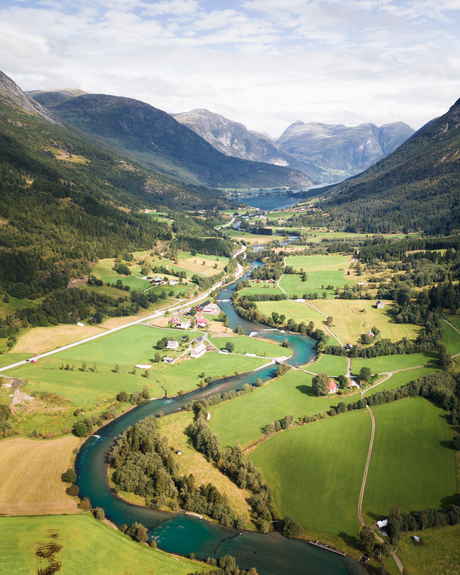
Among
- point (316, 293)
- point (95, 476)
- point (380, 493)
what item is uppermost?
point (316, 293)

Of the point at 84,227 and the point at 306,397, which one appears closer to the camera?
the point at 306,397

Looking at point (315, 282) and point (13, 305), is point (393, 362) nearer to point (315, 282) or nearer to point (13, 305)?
point (315, 282)

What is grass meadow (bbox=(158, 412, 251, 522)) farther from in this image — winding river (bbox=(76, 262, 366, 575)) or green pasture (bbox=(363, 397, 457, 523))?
green pasture (bbox=(363, 397, 457, 523))

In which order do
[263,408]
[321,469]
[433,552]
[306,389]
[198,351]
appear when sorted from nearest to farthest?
[433,552] < [321,469] < [263,408] < [306,389] < [198,351]

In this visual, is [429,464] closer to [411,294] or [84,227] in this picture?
[411,294]

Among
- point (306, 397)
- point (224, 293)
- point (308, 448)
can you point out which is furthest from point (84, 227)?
point (308, 448)

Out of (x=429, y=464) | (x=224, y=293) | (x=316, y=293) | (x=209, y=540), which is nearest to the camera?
(x=209, y=540)

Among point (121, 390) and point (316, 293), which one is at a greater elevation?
point (316, 293)

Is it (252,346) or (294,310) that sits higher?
(294,310)

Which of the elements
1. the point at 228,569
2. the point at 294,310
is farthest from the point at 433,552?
the point at 294,310
